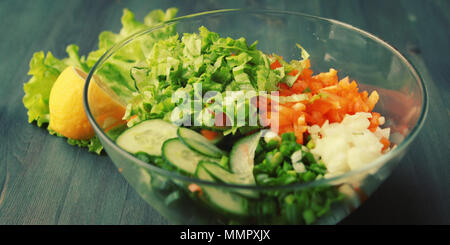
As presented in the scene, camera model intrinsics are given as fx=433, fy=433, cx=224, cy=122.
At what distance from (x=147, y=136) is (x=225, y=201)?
43 cm

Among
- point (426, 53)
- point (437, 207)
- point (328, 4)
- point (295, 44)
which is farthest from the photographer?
point (328, 4)

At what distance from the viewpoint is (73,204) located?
179 cm

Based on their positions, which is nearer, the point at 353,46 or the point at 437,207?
the point at 437,207

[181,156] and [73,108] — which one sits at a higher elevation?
[181,156]

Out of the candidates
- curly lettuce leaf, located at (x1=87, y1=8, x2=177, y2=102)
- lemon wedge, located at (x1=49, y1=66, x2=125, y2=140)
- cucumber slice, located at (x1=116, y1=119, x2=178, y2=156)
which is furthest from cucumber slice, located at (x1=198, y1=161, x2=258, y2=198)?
curly lettuce leaf, located at (x1=87, y1=8, x2=177, y2=102)

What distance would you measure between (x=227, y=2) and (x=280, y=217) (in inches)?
87.0

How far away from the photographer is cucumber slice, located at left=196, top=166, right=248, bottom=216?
1.22 m

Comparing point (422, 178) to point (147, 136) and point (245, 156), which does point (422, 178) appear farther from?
point (147, 136)

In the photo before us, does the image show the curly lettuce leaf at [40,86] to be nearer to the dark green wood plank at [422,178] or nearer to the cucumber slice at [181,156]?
the cucumber slice at [181,156]

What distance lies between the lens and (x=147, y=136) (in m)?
1.52

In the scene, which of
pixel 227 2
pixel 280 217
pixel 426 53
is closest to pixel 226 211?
pixel 280 217

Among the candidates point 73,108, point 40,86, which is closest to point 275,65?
point 73,108

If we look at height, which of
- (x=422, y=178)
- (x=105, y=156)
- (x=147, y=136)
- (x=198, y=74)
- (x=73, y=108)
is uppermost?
(x=198, y=74)
